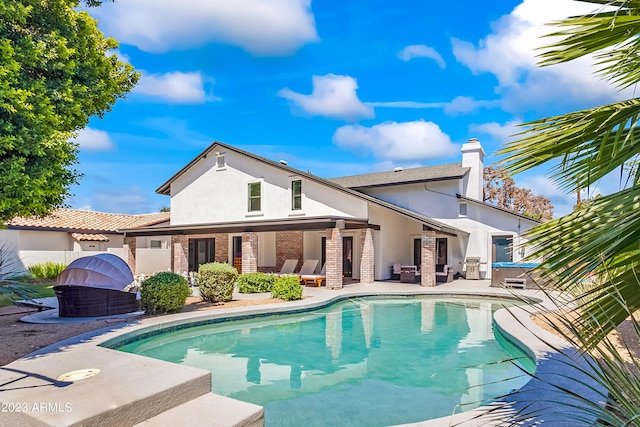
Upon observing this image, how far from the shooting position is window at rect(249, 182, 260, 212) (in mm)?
24047

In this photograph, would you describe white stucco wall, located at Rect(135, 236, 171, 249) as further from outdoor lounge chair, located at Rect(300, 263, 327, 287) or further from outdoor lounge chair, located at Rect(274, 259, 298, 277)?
outdoor lounge chair, located at Rect(300, 263, 327, 287)

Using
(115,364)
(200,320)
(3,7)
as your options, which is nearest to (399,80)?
(200,320)

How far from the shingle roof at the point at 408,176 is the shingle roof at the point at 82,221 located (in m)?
15.1

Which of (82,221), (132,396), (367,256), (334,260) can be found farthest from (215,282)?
(82,221)

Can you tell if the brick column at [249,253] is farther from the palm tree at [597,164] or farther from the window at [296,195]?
the palm tree at [597,164]

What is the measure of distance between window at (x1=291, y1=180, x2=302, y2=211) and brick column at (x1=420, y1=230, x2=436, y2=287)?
699cm

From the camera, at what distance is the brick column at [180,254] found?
2440 centimetres

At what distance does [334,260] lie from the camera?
19094 mm

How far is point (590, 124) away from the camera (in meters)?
2.85

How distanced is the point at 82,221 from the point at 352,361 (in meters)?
26.8

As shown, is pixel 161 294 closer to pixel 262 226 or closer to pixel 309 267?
pixel 262 226

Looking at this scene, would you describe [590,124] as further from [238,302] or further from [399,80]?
[399,80]

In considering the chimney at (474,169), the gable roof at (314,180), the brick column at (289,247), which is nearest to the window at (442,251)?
the gable roof at (314,180)

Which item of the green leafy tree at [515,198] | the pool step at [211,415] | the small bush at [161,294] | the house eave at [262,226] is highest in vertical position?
the green leafy tree at [515,198]
